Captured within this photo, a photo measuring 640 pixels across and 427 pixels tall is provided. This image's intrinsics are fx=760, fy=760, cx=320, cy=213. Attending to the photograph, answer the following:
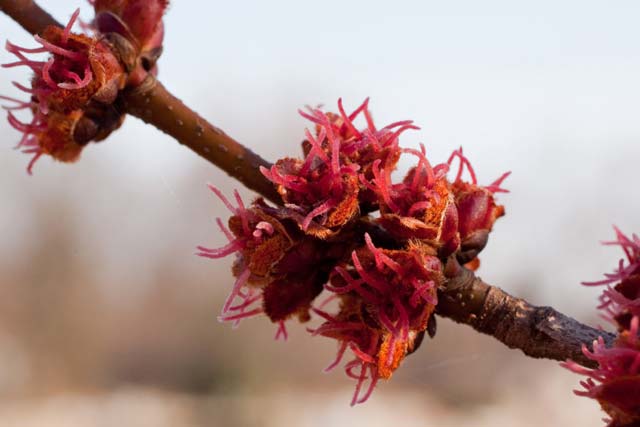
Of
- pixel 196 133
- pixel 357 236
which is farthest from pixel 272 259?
pixel 196 133

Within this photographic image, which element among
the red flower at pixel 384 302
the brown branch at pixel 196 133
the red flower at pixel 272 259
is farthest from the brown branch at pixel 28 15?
the red flower at pixel 384 302

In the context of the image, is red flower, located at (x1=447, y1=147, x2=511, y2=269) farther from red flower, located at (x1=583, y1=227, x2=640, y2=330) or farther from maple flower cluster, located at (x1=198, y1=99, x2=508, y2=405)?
red flower, located at (x1=583, y1=227, x2=640, y2=330)

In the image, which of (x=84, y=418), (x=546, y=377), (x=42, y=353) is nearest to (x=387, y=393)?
(x=546, y=377)

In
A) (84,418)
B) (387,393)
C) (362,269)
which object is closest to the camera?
(362,269)

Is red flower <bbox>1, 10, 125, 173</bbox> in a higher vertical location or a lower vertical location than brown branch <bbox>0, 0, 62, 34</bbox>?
lower

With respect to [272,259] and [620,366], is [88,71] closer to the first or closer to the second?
[272,259]

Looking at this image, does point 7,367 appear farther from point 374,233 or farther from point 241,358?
point 374,233

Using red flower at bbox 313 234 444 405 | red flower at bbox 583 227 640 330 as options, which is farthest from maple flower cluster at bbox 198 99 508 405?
red flower at bbox 583 227 640 330
